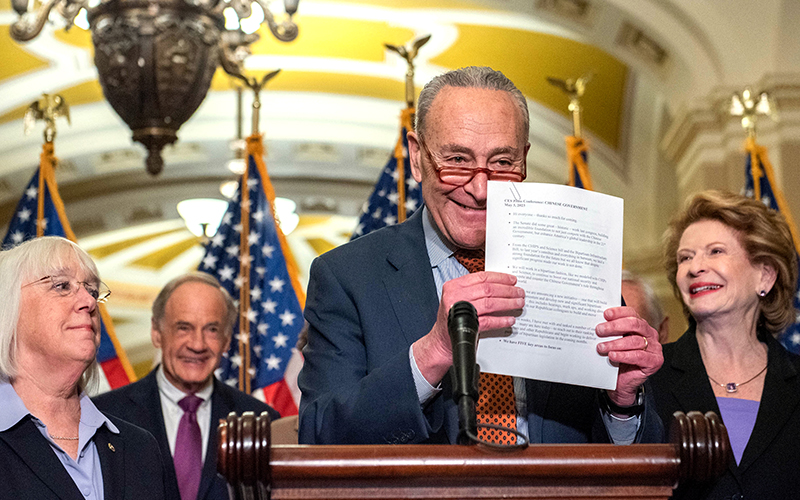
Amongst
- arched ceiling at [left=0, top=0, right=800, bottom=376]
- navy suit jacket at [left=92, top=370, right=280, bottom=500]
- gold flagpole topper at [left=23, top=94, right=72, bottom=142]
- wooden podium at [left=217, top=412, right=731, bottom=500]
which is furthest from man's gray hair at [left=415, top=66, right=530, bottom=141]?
arched ceiling at [left=0, top=0, right=800, bottom=376]

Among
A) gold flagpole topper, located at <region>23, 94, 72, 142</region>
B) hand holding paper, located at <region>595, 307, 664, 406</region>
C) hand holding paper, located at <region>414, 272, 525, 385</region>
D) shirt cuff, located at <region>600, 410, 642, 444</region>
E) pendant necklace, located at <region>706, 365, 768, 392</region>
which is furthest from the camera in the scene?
gold flagpole topper, located at <region>23, 94, 72, 142</region>

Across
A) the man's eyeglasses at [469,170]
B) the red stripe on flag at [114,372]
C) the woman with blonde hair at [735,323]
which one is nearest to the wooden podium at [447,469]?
the man's eyeglasses at [469,170]

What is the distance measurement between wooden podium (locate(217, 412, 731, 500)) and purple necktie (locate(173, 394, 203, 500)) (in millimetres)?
2180

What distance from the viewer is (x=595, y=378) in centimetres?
165

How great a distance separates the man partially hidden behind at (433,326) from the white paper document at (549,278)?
Answer: 0.04 m

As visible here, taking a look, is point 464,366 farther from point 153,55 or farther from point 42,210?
point 42,210

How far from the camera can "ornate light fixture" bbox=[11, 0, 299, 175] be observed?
5.10 metres

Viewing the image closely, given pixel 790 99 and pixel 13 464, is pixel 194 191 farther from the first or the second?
pixel 13 464

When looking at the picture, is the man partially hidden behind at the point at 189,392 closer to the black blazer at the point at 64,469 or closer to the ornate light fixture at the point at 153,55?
the black blazer at the point at 64,469

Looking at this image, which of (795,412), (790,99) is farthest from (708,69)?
(795,412)

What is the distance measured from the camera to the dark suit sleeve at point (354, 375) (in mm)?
1633

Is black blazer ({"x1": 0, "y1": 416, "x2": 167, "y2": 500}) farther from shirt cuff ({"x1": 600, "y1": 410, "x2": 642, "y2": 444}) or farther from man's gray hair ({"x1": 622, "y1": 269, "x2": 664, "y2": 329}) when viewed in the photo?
man's gray hair ({"x1": 622, "y1": 269, "x2": 664, "y2": 329})

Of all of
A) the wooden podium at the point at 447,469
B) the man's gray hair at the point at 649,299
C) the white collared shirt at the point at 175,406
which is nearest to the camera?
the wooden podium at the point at 447,469

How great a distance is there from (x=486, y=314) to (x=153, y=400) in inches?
99.0
